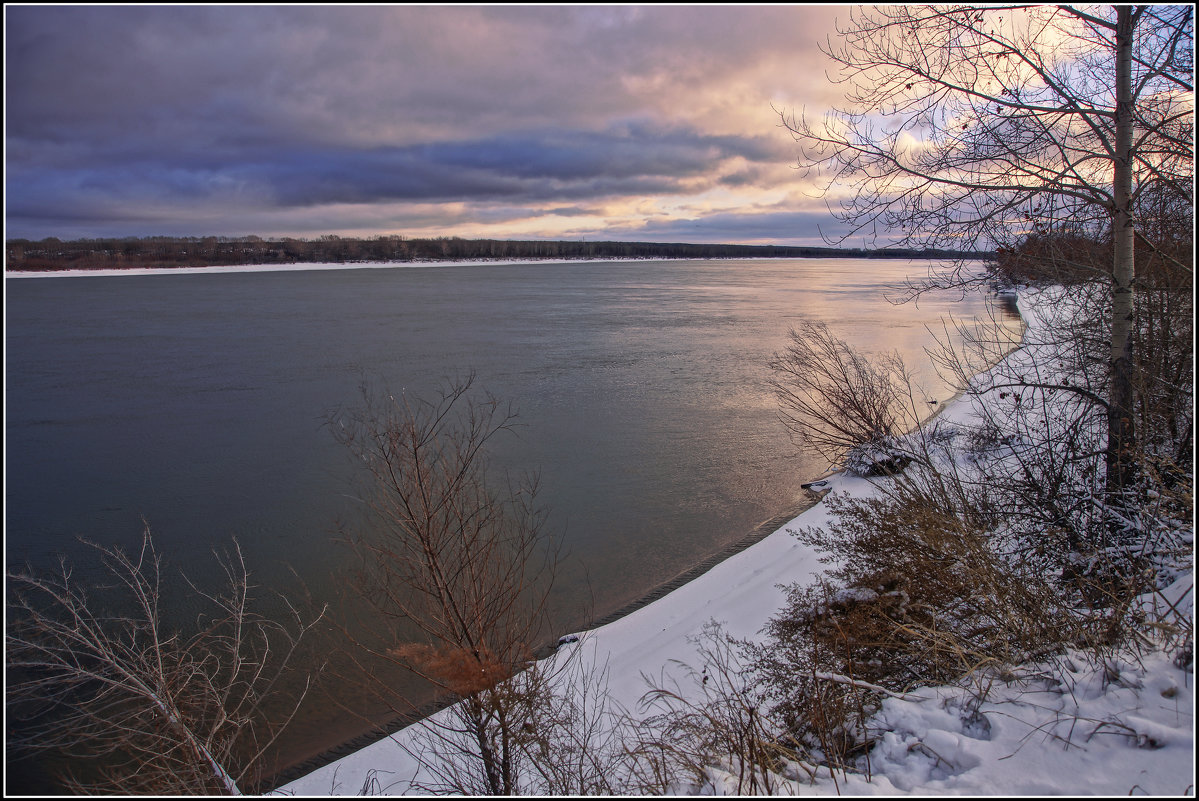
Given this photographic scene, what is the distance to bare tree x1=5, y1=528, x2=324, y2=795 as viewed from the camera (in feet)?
13.0

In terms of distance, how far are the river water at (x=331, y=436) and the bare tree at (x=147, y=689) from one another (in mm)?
549

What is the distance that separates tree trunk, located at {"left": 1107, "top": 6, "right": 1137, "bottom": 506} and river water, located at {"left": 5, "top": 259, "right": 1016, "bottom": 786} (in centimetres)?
399

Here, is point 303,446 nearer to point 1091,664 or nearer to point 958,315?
point 1091,664

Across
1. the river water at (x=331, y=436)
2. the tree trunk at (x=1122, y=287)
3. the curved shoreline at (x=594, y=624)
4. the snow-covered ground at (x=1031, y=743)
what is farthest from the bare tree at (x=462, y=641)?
the tree trunk at (x=1122, y=287)

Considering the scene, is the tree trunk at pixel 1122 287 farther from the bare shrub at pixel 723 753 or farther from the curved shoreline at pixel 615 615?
the bare shrub at pixel 723 753

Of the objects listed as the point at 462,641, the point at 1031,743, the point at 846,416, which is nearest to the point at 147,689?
the point at 462,641

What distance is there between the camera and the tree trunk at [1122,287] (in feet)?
14.3

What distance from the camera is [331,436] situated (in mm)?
11352

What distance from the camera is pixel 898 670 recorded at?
14.0 feet

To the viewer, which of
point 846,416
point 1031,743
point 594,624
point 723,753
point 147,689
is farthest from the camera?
point 846,416

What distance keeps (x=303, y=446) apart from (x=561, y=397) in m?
5.09

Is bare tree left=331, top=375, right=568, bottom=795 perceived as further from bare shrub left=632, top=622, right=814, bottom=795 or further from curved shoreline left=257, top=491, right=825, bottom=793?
bare shrub left=632, top=622, right=814, bottom=795

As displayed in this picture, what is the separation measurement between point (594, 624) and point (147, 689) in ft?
11.4

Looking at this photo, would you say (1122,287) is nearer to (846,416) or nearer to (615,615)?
(615,615)
